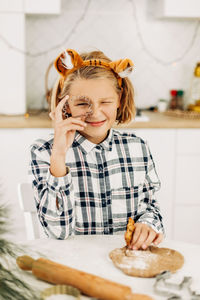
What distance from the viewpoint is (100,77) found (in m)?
1.37

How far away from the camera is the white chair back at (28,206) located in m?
1.43

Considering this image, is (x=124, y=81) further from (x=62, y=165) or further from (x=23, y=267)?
(x=23, y=267)

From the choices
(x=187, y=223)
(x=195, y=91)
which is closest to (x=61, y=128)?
(x=187, y=223)

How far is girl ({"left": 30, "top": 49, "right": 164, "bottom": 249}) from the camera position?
125 centimetres

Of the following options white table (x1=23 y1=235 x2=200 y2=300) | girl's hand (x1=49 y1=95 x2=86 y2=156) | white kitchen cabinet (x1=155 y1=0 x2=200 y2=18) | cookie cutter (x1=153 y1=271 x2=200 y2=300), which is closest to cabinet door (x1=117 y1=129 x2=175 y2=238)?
white kitchen cabinet (x1=155 y1=0 x2=200 y2=18)

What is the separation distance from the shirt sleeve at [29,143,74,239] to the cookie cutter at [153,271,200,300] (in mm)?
393

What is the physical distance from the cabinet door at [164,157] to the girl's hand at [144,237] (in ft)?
4.57

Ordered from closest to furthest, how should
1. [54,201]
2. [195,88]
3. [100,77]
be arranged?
1. [54,201]
2. [100,77]
3. [195,88]

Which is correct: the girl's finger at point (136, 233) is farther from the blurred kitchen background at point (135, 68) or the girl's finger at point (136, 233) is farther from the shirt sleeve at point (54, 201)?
the blurred kitchen background at point (135, 68)

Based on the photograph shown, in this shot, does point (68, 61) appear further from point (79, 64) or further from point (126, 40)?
point (126, 40)

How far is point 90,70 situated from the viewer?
4.46 feet

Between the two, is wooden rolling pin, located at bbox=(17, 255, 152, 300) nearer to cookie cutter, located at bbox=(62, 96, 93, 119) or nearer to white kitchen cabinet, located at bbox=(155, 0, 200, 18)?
cookie cutter, located at bbox=(62, 96, 93, 119)

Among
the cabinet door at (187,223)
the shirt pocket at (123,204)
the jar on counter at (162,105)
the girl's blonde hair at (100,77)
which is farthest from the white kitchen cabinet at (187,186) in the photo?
the shirt pocket at (123,204)

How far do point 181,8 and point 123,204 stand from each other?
1745mm
